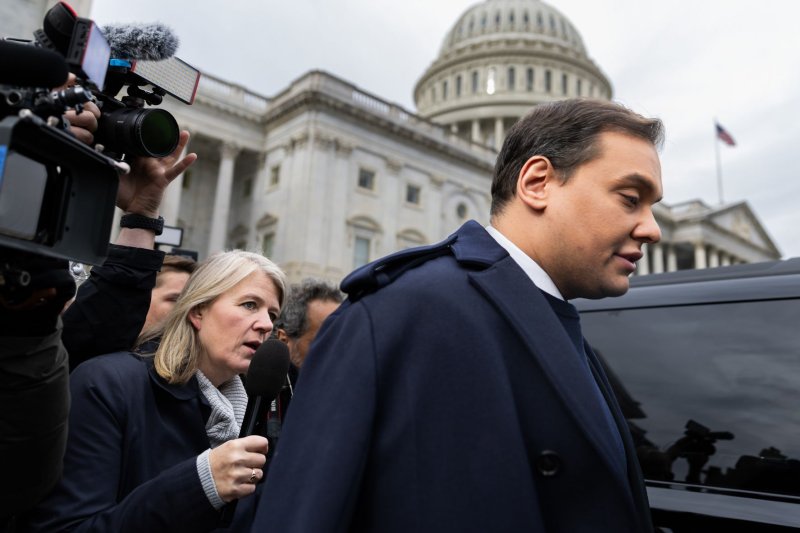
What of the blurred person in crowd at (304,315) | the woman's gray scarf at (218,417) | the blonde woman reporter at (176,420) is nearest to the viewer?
the blonde woman reporter at (176,420)

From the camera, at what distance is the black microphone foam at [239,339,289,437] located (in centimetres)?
232

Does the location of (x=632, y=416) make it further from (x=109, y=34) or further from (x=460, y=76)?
(x=460, y=76)

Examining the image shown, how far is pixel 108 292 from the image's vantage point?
8.43 ft

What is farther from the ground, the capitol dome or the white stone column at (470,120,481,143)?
the capitol dome

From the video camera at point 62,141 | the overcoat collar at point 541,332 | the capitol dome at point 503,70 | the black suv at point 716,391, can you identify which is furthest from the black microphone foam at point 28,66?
the capitol dome at point 503,70

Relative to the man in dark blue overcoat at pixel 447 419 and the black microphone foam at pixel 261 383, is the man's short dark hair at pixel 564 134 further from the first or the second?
the black microphone foam at pixel 261 383

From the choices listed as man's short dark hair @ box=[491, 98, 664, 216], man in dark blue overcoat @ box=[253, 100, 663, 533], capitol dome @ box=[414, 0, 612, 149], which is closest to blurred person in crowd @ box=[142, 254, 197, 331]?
man's short dark hair @ box=[491, 98, 664, 216]

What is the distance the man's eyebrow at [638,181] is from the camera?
186 centimetres

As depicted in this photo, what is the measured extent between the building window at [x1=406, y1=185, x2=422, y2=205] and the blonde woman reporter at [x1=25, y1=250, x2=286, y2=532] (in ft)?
105

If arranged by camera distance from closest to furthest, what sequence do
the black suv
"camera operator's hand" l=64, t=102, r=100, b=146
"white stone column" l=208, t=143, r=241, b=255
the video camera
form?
the video camera < "camera operator's hand" l=64, t=102, r=100, b=146 < the black suv < "white stone column" l=208, t=143, r=241, b=255

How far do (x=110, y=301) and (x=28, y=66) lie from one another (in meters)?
1.31

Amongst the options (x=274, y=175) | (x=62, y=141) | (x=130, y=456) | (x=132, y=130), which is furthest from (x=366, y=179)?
(x=62, y=141)

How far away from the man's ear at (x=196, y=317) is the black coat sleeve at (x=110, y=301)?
1.12 ft

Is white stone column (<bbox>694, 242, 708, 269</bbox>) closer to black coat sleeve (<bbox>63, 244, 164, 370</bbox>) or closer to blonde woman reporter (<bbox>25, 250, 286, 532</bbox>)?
blonde woman reporter (<bbox>25, 250, 286, 532</bbox>)
